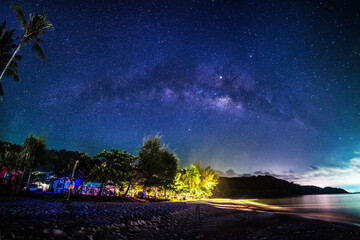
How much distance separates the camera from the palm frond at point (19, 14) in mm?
15785

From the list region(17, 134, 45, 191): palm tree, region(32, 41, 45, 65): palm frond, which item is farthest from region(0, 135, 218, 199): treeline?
region(32, 41, 45, 65): palm frond

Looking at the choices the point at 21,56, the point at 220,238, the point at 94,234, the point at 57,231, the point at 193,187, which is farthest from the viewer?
the point at 193,187

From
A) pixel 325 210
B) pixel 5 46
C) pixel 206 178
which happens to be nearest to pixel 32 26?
pixel 5 46

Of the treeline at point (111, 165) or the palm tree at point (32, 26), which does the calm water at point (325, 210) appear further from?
the palm tree at point (32, 26)

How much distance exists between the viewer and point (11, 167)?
2366 cm

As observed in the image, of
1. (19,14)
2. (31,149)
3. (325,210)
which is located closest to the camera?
(19,14)

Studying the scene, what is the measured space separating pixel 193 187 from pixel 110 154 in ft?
96.3

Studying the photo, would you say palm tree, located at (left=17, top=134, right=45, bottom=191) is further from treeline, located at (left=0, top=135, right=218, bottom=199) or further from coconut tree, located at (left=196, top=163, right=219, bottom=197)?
coconut tree, located at (left=196, top=163, right=219, bottom=197)

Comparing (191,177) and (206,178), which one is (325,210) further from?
(206,178)

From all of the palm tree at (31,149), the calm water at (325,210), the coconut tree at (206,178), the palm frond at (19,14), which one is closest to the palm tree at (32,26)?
the palm frond at (19,14)

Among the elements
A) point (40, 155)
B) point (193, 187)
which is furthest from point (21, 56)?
point (193, 187)

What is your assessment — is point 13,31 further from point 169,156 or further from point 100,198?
point 169,156

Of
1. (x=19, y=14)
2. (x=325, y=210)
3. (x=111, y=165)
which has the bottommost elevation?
(x=325, y=210)

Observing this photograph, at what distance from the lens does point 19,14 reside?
52.7ft
